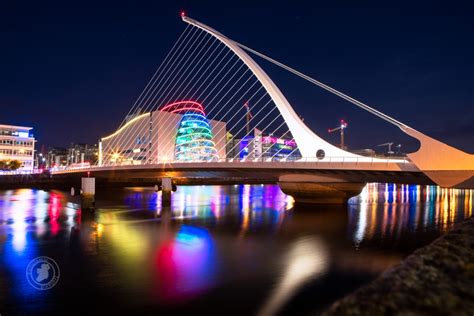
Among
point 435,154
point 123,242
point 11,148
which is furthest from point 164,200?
point 11,148

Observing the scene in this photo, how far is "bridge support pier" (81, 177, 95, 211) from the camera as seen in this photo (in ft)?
97.7

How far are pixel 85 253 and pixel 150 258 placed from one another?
279cm

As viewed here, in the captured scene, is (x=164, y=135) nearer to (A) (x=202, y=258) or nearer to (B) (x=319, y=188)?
(B) (x=319, y=188)

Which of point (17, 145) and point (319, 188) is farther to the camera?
point (17, 145)

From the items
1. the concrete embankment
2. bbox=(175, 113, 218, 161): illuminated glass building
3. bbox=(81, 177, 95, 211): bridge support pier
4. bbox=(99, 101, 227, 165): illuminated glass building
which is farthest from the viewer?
bbox=(175, 113, 218, 161): illuminated glass building

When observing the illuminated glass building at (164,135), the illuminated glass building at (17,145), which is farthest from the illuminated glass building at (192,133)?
the illuminated glass building at (17,145)

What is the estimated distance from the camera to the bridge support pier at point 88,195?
29781mm
